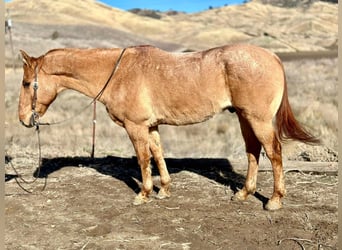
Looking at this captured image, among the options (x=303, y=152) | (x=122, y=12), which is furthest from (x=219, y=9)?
(x=303, y=152)

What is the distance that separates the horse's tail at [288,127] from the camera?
201 inches

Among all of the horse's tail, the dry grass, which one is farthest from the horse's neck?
the dry grass

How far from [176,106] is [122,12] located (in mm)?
114711

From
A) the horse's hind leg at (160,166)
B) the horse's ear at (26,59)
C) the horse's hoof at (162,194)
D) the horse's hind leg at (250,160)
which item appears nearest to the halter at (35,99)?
the horse's ear at (26,59)

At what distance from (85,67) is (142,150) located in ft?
4.44

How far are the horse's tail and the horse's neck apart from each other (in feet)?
7.43

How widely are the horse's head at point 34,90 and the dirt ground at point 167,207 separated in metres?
1.19

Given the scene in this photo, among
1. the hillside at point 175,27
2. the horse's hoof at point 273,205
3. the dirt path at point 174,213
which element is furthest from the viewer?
the hillside at point 175,27

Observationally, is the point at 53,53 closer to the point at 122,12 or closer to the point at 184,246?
the point at 184,246

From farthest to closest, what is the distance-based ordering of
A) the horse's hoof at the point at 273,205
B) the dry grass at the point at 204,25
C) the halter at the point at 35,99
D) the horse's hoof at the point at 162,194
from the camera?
the dry grass at the point at 204,25, the horse's hoof at the point at 162,194, the halter at the point at 35,99, the horse's hoof at the point at 273,205

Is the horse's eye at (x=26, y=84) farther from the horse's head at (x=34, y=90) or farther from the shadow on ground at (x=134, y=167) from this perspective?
the shadow on ground at (x=134, y=167)

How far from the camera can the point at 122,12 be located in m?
115

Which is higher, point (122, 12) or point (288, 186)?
point (122, 12)

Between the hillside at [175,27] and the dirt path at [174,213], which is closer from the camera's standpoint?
the dirt path at [174,213]
